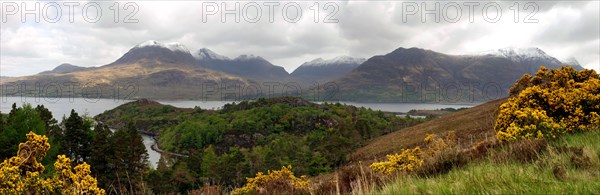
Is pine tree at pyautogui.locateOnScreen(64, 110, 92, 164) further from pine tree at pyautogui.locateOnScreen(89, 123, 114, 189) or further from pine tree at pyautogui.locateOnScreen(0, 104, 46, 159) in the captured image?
pine tree at pyautogui.locateOnScreen(0, 104, 46, 159)

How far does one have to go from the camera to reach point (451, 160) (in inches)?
303

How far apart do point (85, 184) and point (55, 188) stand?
1.25 metres

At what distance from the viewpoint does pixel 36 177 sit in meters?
9.02

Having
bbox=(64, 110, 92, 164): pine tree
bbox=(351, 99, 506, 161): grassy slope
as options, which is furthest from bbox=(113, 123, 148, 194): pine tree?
bbox=(351, 99, 506, 161): grassy slope

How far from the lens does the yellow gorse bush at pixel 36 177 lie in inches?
332

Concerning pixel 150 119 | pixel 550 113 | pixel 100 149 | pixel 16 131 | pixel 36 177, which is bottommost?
pixel 150 119

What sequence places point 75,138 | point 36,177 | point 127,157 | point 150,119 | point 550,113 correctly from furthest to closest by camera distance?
point 150,119 → point 75,138 → point 127,157 → point 550,113 → point 36,177

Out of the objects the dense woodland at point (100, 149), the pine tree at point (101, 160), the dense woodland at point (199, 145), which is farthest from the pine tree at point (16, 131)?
the pine tree at point (101, 160)

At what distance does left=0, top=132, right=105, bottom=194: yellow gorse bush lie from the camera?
8.44 metres

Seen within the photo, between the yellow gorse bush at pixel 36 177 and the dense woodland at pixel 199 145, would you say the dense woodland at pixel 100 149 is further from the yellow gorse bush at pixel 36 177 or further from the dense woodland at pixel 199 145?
the yellow gorse bush at pixel 36 177

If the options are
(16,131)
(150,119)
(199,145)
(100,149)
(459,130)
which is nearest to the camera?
(16,131)

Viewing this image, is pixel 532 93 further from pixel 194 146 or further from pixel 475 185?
pixel 194 146

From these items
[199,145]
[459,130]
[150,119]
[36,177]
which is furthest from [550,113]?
[150,119]

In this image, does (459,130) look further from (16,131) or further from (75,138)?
(75,138)
